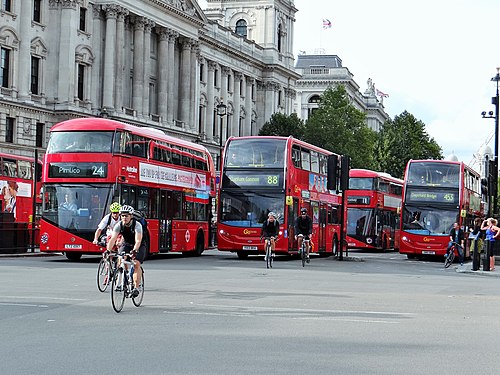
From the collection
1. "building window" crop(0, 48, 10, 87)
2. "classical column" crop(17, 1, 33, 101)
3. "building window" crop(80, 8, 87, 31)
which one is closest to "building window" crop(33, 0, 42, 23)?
"classical column" crop(17, 1, 33, 101)

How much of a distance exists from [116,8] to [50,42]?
23.6 ft

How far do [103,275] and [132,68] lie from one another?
61.1m

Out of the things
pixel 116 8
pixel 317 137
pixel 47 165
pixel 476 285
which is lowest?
pixel 476 285

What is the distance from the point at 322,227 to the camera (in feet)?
127

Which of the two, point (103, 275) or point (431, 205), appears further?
point (431, 205)

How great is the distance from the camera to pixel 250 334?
12.4 m

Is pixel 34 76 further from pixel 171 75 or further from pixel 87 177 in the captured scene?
pixel 87 177

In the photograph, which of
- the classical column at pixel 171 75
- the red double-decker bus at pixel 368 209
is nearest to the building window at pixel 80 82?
the classical column at pixel 171 75

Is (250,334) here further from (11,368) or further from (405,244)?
(405,244)

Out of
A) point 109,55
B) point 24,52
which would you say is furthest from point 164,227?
point 109,55

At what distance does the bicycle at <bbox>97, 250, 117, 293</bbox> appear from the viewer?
16.6 metres

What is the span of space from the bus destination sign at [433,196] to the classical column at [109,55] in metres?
35.1

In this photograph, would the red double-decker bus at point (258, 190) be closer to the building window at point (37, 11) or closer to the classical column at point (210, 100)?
the building window at point (37, 11)

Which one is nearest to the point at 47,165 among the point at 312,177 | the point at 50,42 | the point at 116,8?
the point at 312,177
